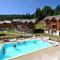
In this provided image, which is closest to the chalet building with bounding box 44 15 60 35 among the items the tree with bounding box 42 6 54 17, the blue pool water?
the blue pool water

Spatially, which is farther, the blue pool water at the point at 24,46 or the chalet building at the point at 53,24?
the chalet building at the point at 53,24

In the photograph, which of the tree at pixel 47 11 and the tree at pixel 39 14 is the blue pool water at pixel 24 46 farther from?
the tree at pixel 47 11

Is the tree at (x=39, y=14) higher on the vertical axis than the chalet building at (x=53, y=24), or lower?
higher

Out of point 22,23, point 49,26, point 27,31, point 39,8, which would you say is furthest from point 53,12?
point 27,31

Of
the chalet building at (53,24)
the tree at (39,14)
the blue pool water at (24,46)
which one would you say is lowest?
the blue pool water at (24,46)

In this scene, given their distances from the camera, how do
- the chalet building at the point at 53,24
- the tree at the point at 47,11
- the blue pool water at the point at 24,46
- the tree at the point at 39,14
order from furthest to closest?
the tree at the point at 47,11, the tree at the point at 39,14, the chalet building at the point at 53,24, the blue pool water at the point at 24,46

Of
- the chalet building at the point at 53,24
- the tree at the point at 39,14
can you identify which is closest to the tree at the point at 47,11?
the tree at the point at 39,14

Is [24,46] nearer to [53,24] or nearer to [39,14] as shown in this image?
[53,24]

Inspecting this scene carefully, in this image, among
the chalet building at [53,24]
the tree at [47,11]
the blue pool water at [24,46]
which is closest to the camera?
the blue pool water at [24,46]

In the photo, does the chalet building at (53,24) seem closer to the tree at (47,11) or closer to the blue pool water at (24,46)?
the blue pool water at (24,46)

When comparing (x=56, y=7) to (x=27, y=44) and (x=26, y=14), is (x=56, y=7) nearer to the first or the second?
(x=26, y=14)

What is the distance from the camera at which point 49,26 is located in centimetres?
4734

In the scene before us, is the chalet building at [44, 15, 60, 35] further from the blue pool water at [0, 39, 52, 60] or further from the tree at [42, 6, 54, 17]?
the tree at [42, 6, 54, 17]

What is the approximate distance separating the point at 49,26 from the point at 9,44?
23149 mm
